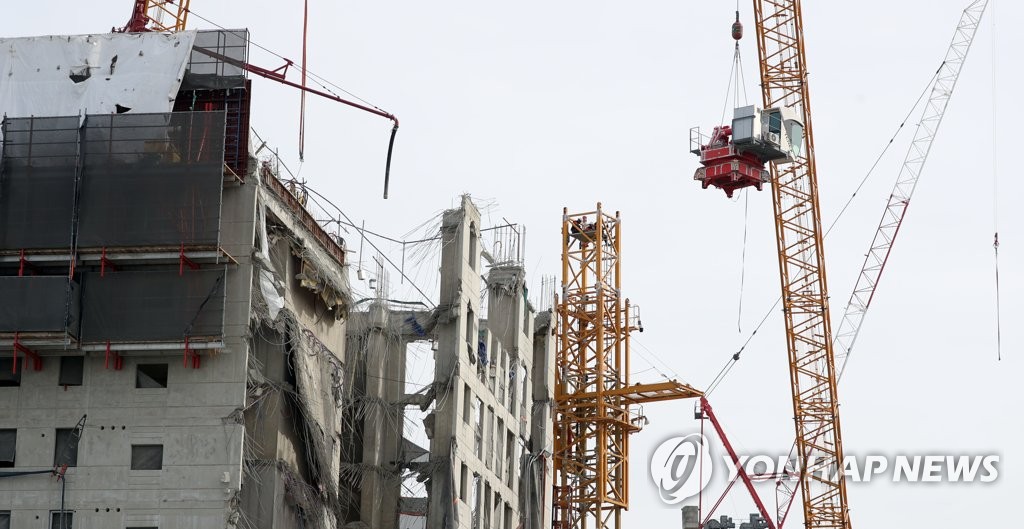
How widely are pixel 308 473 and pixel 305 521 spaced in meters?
3.16

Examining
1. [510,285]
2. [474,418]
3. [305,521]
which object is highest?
[510,285]

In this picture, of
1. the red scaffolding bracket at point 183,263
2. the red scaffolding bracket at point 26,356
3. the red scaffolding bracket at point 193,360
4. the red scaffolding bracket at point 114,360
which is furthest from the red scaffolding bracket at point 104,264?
the red scaffolding bracket at point 193,360

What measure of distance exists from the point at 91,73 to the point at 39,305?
45.4ft

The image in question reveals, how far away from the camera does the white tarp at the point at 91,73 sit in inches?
3912

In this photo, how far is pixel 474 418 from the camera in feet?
372

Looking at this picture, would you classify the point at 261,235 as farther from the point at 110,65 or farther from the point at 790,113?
the point at 790,113

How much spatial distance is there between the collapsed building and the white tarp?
0.10m

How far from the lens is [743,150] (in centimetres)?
13750

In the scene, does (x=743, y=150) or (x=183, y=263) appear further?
(x=743, y=150)

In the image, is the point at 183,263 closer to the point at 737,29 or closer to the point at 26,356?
the point at 26,356

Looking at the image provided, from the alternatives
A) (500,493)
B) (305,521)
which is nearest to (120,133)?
(305,521)

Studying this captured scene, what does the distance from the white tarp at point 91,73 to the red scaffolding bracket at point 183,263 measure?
897 centimetres

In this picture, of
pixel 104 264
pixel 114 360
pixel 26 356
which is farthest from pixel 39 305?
pixel 114 360

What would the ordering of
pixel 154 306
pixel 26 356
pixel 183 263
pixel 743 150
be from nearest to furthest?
1. pixel 154 306
2. pixel 183 263
3. pixel 26 356
4. pixel 743 150
